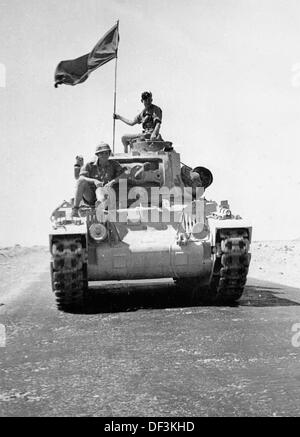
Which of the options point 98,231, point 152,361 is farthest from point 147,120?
point 152,361

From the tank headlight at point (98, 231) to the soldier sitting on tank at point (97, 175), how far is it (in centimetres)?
121

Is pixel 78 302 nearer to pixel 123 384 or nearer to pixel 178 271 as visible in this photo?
pixel 178 271

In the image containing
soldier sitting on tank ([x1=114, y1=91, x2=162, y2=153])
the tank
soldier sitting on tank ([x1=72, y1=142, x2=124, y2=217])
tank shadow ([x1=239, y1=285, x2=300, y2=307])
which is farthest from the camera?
soldier sitting on tank ([x1=114, y1=91, x2=162, y2=153])

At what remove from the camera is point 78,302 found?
9.48m

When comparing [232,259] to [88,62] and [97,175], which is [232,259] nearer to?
[97,175]

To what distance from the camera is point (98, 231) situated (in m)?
9.43

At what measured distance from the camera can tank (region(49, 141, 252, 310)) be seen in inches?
360

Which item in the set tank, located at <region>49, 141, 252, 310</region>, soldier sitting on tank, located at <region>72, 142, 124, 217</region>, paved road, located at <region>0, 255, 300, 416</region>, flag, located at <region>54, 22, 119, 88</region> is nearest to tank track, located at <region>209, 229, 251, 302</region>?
tank, located at <region>49, 141, 252, 310</region>

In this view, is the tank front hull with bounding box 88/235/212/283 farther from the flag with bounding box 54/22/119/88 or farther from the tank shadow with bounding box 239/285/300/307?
the flag with bounding box 54/22/119/88

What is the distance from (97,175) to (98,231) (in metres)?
1.91

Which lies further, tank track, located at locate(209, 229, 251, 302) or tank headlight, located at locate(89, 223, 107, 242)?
tank headlight, located at locate(89, 223, 107, 242)

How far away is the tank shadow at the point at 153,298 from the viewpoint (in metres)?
9.63

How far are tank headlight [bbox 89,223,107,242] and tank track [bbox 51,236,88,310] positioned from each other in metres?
0.24

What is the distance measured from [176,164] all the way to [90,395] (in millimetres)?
7464
